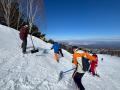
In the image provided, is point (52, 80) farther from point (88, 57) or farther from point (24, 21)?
point (24, 21)

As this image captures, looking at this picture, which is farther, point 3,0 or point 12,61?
point 3,0

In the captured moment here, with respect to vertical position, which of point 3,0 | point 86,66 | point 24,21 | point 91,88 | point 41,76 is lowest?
point 91,88

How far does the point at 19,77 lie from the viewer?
10141 mm

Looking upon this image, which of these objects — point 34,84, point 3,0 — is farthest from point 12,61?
point 3,0

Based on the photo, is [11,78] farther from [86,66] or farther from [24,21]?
[24,21]

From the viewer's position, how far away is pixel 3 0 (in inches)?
1240

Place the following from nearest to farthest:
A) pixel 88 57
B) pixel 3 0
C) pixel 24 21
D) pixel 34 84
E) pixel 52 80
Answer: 1. pixel 88 57
2. pixel 34 84
3. pixel 52 80
4. pixel 3 0
5. pixel 24 21

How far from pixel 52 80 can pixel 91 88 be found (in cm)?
229

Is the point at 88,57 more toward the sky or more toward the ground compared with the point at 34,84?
more toward the sky

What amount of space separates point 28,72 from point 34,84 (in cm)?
181

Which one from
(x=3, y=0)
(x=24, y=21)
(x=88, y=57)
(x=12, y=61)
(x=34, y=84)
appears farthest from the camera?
(x=24, y=21)

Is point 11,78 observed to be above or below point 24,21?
below

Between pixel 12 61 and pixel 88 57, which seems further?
pixel 12 61

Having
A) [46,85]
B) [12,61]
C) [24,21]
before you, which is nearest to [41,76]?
[46,85]
